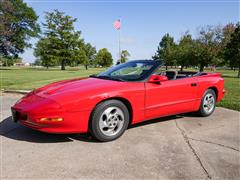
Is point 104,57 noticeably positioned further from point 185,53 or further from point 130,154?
point 130,154

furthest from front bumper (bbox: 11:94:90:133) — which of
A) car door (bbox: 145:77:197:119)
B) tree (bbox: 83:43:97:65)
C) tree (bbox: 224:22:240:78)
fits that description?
tree (bbox: 83:43:97:65)

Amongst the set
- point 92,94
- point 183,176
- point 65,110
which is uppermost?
point 92,94

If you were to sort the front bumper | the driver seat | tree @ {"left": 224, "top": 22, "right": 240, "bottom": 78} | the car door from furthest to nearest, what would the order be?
tree @ {"left": 224, "top": 22, "right": 240, "bottom": 78} < the driver seat < the car door < the front bumper

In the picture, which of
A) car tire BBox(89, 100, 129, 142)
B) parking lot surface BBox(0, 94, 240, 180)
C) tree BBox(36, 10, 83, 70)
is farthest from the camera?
tree BBox(36, 10, 83, 70)

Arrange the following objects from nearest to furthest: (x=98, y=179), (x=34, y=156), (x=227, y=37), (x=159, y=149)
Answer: (x=98, y=179) < (x=34, y=156) < (x=159, y=149) < (x=227, y=37)

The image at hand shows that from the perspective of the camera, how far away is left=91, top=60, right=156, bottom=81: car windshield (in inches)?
140

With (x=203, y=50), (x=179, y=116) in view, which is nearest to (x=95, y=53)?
(x=203, y=50)

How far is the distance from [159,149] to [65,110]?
145 cm

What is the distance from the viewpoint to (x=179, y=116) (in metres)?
4.59

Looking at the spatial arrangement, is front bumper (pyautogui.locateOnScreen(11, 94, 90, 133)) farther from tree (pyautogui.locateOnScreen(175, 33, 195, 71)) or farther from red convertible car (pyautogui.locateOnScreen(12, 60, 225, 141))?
tree (pyautogui.locateOnScreen(175, 33, 195, 71))

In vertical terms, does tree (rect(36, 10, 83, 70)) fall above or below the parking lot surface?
above

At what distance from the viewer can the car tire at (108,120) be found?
115 inches

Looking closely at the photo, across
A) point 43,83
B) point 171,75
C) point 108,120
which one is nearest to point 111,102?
point 108,120

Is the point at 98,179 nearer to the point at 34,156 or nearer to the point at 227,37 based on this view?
the point at 34,156
